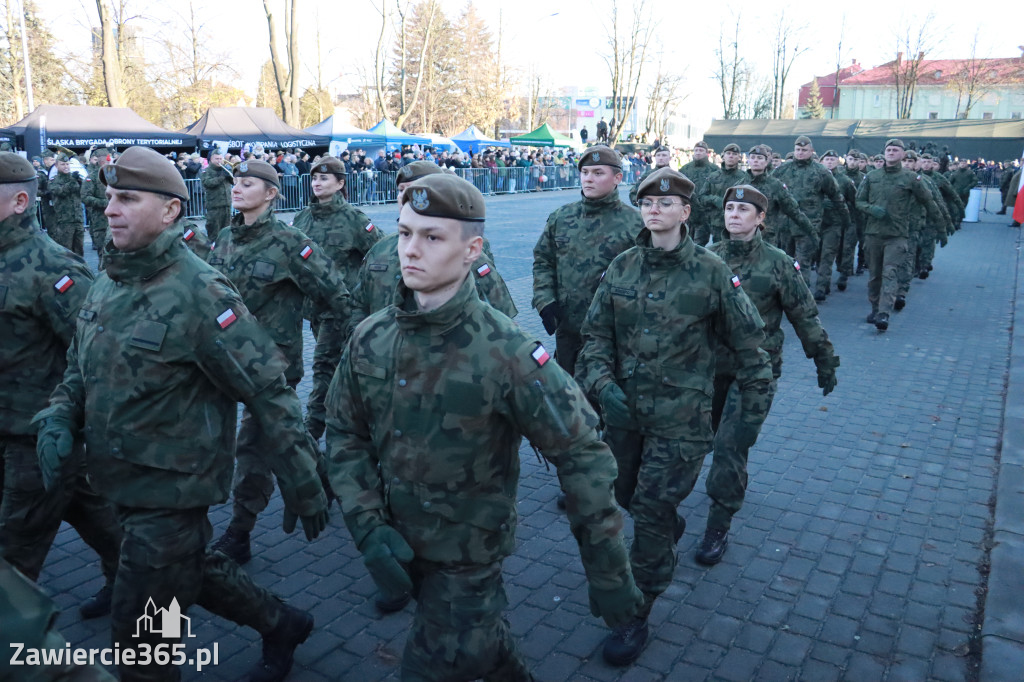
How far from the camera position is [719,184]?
13.5 m

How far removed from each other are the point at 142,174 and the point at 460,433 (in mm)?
1600

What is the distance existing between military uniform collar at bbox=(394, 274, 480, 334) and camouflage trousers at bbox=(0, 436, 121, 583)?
1922 mm

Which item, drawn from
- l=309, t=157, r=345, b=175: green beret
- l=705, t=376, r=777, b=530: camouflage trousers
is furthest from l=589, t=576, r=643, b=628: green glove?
l=309, t=157, r=345, b=175: green beret

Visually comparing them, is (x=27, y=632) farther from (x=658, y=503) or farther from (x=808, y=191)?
(x=808, y=191)

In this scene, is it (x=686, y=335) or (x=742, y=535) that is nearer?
(x=686, y=335)

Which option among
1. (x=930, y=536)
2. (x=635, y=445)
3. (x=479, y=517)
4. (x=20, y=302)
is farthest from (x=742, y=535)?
(x=20, y=302)

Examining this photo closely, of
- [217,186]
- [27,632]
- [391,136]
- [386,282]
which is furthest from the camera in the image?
[391,136]

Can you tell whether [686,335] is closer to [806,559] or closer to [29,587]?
[806,559]

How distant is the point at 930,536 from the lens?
563cm

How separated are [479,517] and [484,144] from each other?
3990 centimetres

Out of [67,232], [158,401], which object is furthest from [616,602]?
[67,232]

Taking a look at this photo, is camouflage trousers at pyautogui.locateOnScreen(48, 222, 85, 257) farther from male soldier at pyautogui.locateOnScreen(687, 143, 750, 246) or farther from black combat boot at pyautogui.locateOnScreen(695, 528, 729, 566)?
black combat boot at pyautogui.locateOnScreen(695, 528, 729, 566)

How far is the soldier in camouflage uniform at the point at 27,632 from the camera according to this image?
62.0 inches

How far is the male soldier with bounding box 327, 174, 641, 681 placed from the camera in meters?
2.79
